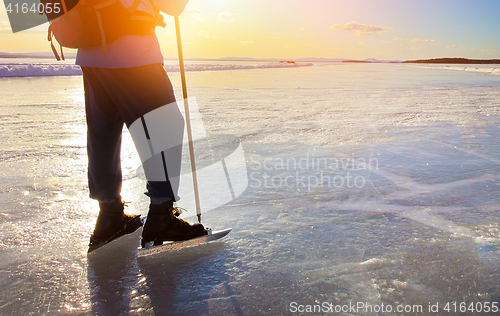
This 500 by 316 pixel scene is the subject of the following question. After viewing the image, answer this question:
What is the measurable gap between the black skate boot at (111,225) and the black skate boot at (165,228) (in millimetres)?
164

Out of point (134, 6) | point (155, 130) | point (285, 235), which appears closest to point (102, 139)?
point (155, 130)

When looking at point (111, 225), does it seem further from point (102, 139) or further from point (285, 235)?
point (285, 235)

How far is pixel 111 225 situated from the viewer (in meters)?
1.58

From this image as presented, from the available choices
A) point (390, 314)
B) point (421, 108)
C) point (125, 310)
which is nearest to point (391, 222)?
point (390, 314)

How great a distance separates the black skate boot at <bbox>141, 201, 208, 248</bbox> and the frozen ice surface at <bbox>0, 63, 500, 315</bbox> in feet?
0.27

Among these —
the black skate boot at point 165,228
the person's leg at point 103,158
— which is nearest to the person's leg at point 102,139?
the person's leg at point 103,158

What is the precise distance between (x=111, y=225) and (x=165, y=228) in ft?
0.89

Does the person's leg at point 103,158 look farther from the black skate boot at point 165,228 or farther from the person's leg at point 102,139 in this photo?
the black skate boot at point 165,228

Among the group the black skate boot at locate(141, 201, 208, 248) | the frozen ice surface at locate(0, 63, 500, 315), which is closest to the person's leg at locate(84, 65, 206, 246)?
the black skate boot at locate(141, 201, 208, 248)

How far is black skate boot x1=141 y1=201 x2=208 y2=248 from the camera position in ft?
5.04

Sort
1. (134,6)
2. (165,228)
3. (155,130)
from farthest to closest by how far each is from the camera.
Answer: (165,228), (155,130), (134,6)

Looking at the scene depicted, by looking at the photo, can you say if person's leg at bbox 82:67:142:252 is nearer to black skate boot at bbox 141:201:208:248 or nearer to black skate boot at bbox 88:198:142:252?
black skate boot at bbox 88:198:142:252

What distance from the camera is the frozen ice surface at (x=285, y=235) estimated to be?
4.02 feet

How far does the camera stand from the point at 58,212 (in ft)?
6.08
